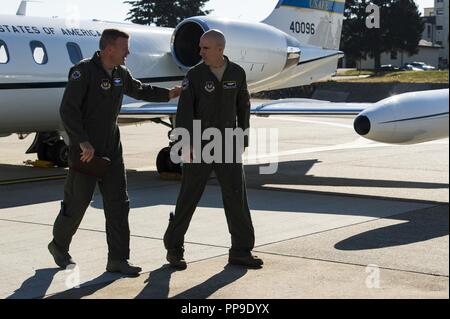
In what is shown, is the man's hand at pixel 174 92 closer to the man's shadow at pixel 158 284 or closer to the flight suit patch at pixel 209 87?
the flight suit patch at pixel 209 87

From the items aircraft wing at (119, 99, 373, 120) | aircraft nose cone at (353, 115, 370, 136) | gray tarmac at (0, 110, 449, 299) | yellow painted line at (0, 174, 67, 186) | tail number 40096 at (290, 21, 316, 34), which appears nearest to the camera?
gray tarmac at (0, 110, 449, 299)

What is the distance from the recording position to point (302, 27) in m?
16.4

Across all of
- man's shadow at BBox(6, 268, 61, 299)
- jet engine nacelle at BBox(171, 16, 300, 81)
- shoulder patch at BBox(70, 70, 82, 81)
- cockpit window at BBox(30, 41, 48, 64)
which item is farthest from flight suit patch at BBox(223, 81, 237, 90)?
jet engine nacelle at BBox(171, 16, 300, 81)

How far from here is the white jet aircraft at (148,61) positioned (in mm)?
11547

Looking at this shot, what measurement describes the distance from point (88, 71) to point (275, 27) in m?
10.3

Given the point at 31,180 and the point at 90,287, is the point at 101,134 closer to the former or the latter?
the point at 90,287

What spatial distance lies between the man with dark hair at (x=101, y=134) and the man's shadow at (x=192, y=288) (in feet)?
0.68

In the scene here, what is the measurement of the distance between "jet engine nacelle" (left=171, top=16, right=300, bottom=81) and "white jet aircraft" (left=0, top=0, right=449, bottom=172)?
16 mm

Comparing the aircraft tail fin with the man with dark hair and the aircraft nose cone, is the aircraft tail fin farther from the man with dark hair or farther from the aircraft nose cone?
the man with dark hair

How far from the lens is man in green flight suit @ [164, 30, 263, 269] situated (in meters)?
6.16

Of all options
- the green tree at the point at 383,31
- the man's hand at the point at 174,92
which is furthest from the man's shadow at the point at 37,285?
the green tree at the point at 383,31

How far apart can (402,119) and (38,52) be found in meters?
A: 5.97
